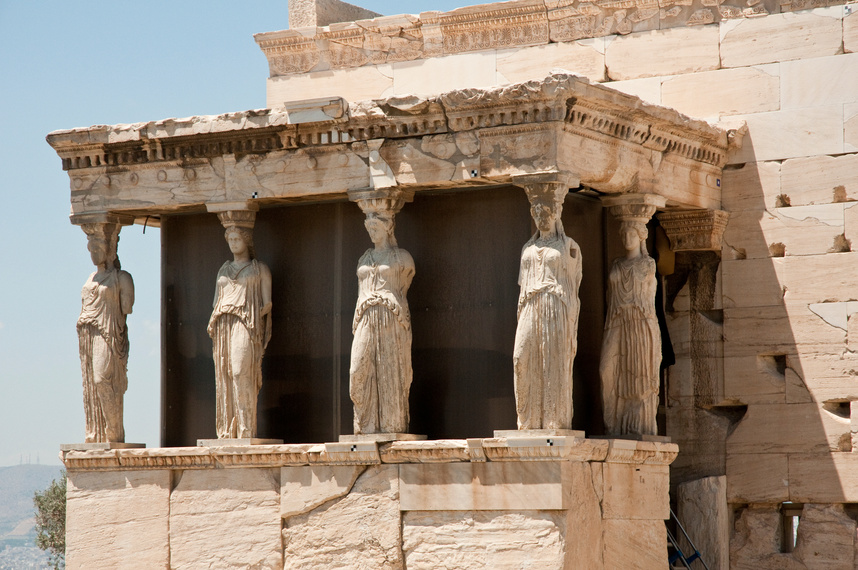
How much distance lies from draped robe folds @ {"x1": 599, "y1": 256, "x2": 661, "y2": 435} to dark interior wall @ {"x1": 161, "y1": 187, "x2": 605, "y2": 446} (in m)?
0.30

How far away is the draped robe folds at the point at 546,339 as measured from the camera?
36.1ft

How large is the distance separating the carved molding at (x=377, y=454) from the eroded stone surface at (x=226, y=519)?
11cm

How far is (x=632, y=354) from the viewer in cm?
1190

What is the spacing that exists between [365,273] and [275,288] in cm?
124

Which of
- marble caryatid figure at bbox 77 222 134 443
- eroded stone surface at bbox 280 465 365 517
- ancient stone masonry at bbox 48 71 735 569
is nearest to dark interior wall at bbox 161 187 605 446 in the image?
ancient stone masonry at bbox 48 71 735 569

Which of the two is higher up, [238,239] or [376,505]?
[238,239]

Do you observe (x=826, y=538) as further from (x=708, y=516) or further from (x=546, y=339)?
(x=546, y=339)

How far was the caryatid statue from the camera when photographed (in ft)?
39.0

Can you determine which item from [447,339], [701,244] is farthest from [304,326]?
[701,244]

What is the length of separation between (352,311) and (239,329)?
0.82 metres

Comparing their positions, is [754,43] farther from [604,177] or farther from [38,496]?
[38,496]

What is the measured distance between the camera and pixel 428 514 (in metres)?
11.3

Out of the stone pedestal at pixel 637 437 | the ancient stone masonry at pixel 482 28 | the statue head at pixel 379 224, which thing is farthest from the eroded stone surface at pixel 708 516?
the ancient stone masonry at pixel 482 28

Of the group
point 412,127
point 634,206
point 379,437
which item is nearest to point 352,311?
point 379,437
